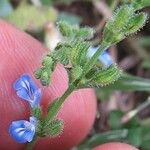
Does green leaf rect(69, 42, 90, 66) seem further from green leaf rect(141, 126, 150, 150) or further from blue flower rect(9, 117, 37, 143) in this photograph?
green leaf rect(141, 126, 150, 150)

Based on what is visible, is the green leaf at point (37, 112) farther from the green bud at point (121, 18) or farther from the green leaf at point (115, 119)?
the green leaf at point (115, 119)

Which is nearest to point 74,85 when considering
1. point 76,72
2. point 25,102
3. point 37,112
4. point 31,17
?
point 76,72

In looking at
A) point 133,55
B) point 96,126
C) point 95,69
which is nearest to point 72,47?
point 95,69

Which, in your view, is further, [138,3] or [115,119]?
[115,119]

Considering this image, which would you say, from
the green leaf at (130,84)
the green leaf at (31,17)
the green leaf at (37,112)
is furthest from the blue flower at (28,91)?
the green leaf at (31,17)

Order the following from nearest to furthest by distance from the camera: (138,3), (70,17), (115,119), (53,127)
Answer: (138,3) → (53,127) → (115,119) → (70,17)

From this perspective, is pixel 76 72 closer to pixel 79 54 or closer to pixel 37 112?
pixel 79 54

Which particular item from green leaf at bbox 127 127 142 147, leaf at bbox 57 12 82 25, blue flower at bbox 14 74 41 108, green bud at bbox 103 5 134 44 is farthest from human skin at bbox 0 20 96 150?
leaf at bbox 57 12 82 25
